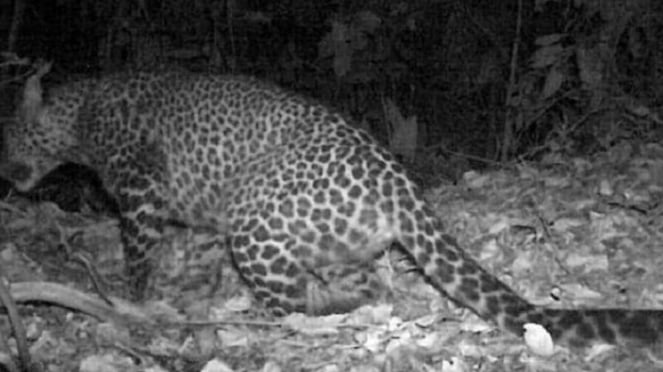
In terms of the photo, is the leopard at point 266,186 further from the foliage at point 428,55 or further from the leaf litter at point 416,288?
the foliage at point 428,55

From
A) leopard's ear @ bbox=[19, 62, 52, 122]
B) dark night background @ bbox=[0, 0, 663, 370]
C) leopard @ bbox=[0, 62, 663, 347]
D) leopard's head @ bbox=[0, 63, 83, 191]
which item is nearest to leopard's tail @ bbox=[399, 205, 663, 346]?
leopard @ bbox=[0, 62, 663, 347]

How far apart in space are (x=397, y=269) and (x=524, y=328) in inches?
68.1

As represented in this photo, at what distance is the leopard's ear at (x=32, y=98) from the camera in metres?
7.49

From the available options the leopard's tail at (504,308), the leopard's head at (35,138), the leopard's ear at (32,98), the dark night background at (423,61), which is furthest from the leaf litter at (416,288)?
the leopard's ear at (32,98)

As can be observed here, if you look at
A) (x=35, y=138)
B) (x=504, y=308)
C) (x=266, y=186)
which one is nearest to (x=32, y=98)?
(x=35, y=138)

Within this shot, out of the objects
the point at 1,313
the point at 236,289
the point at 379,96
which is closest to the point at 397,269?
the point at 236,289

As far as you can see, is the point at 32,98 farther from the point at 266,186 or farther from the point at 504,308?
the point at 504,308

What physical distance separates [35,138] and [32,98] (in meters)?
0.29

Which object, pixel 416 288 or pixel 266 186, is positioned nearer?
pixel 266 186

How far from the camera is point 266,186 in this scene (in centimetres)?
604

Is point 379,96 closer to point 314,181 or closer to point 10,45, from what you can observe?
point 10,45

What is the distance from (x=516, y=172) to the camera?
8.38 m

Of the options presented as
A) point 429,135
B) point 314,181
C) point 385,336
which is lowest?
point 429,135

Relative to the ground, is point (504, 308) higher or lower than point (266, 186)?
lower
